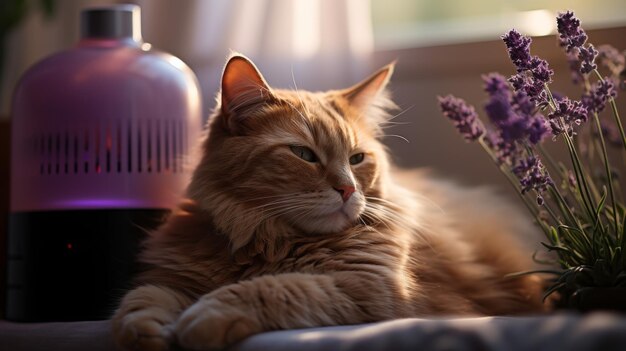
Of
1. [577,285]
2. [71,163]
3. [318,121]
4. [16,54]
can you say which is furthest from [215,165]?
[16,54]

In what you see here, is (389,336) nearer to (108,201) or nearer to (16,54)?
(108,201)

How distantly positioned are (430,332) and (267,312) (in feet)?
0.98

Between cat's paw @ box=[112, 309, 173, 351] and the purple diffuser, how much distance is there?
0.25 metres

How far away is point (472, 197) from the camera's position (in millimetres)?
1688

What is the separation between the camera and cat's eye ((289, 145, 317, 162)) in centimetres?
123

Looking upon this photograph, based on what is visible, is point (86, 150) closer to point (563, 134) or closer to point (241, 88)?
point (241, 88)

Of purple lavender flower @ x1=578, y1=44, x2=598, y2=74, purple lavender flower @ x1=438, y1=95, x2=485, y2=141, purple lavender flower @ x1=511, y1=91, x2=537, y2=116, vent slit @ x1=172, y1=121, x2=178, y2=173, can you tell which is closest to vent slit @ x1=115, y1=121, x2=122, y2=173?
vent slit @ x1=172, y1=121, x2=178, y2=173

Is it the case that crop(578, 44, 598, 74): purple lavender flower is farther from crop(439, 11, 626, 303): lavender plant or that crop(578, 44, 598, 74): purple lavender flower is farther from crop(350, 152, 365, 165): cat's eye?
crop(350, 152, 365, 165): cat's eye

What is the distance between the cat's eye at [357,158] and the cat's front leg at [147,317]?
389mm

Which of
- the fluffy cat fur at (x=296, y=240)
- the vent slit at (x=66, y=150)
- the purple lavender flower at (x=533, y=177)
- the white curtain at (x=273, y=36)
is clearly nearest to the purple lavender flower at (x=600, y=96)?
the purple lavender flower at (x=533, y=177)

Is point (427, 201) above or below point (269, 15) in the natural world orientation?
below

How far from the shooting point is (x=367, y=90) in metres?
1.41

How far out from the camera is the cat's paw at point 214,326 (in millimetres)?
942

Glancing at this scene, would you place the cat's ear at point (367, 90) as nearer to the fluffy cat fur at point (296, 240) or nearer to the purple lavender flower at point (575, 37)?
the fluffy cat fur at point (296, 240)
